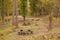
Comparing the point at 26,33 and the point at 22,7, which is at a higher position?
the point at 22,7

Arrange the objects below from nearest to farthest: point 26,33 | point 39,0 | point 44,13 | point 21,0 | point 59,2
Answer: point 26,33 → point 59,2 → point 21,0 → point 39,0 → point 44,13

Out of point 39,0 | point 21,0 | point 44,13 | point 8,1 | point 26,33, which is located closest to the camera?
point 26,33

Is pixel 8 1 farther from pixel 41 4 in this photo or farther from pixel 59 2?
Answer: pixel 59 2

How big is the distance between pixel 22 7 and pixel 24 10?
86 centimetres

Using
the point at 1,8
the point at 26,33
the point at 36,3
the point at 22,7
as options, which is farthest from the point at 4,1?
the point at 26,33

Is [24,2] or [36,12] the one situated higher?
[24,2]

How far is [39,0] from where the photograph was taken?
55781 millimetres

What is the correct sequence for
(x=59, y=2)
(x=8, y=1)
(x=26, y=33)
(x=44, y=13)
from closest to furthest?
(x=26, y=33)
(x=59, y=2)
(x=8, y=1)
(x=44, y=13)

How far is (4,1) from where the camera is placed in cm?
4350

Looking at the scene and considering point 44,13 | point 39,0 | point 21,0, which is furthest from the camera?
point 44,13

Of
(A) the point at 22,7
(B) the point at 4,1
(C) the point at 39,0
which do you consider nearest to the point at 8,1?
(B) the point at 4,1

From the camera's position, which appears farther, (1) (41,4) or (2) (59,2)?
(1) (41,4)

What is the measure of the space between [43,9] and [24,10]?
19091 millimetres

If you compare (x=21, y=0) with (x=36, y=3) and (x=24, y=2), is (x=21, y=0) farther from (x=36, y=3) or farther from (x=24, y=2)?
(x=36, y=3)
